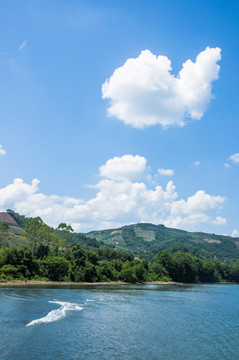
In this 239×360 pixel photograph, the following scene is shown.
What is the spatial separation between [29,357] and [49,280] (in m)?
82.1

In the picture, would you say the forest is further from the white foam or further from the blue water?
the blue water

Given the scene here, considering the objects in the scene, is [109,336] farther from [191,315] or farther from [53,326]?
[191,315]

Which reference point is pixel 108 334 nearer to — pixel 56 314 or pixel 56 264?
pixel 56 314

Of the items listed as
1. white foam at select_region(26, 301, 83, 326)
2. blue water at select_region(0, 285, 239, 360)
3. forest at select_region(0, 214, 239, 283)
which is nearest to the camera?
blue water at select_region(0, 285, 239, 360)

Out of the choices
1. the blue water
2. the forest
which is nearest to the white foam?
the blue water

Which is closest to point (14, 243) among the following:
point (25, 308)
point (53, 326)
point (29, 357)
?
point (25, 308)

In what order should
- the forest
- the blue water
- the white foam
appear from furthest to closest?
the forest, the white foam, the blue water

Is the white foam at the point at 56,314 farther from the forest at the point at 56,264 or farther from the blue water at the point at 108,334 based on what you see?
the forest at the point at 56,264

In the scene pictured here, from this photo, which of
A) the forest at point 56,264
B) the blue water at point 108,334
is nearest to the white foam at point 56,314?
the blue water at point 108,334

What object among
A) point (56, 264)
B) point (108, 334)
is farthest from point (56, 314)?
point (56, 264)

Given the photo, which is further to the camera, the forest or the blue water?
the forest

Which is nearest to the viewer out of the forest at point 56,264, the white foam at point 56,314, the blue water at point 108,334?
the blue water at point 108,334

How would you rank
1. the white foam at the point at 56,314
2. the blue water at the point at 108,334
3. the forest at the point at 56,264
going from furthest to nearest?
the forest at the point at 56,264, the white foam at the point at 56,314, the blue water at the point at 108,334

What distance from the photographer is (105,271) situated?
409 ft
